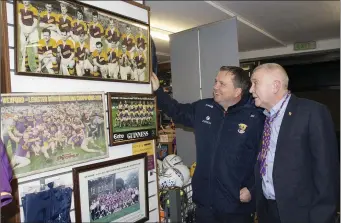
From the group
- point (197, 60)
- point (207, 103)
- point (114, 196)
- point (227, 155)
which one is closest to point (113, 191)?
point (114, 196)

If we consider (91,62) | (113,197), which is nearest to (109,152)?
(113,197)

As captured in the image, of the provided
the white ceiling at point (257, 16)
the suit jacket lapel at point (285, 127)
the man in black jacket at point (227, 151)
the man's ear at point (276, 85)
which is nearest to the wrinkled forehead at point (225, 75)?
the man in black jacket at point (227, 151)

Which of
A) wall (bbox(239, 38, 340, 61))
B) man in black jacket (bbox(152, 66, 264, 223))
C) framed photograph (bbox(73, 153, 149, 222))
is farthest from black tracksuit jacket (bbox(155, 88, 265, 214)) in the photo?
wall (bbox(239, 38, 340, 61))

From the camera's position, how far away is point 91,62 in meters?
1.53

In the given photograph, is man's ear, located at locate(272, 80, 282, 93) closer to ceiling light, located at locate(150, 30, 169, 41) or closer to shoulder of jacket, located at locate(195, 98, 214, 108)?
shoulder of jacket, located at locate(195, 98, 214, 108)

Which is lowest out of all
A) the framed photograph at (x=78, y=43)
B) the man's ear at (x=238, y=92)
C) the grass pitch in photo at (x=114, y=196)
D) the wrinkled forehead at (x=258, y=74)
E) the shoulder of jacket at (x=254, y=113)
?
the grass pitch in photo at (x=114, y=196)

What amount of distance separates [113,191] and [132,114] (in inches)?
18.6

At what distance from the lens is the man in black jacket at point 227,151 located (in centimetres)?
194

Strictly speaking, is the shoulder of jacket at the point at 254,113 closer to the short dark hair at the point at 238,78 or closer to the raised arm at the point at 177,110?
the short dark hair at the point at 238,78

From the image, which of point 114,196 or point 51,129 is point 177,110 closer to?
point 114,196

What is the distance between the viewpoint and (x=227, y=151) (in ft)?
6.35

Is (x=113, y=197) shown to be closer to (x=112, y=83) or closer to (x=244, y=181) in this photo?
(x=112, y=83)

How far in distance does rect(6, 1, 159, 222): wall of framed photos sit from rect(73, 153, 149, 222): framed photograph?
0.13 ft

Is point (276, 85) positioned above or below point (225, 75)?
below
